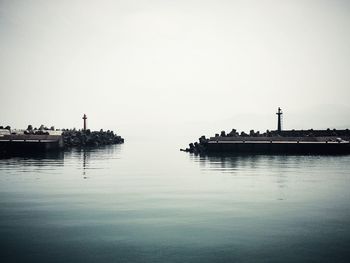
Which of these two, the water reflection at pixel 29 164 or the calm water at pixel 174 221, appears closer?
the calm water at pixel 174 221

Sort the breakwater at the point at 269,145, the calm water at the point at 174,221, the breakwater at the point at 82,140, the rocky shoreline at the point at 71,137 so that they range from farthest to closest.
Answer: the breakwater at the point at 82,140 → the rocky shoreline at the point at 71,137 → the breakwater at the point at 269,145 → the calm water at the point at 174,221

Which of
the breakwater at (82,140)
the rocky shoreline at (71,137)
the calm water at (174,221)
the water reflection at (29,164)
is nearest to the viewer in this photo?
Result: the calm water at (174,221)

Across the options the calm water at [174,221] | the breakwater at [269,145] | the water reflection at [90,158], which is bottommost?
the calm water at [174,221]

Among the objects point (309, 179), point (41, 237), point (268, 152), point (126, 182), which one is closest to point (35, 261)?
point (41, 237)

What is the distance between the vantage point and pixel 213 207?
16609mm

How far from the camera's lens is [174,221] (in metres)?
13.9

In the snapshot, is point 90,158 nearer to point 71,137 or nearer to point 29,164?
point 29,164

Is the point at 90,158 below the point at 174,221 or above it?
above

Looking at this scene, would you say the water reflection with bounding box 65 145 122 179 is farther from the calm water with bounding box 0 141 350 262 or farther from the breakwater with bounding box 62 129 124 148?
the breakwater with bounding box 62 129 124 148

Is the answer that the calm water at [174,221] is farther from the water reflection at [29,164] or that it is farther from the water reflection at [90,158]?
the water reflection at [90,158]

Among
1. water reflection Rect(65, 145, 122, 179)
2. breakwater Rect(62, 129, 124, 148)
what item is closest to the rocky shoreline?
breakwater Rect(62, 129, 124, 148)

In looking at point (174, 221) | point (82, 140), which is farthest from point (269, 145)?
point (174, 221)

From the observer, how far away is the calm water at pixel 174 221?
10.2 metres

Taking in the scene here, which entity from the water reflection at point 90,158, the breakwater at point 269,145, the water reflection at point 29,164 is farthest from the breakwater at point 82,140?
the water reflection at point 29,164
